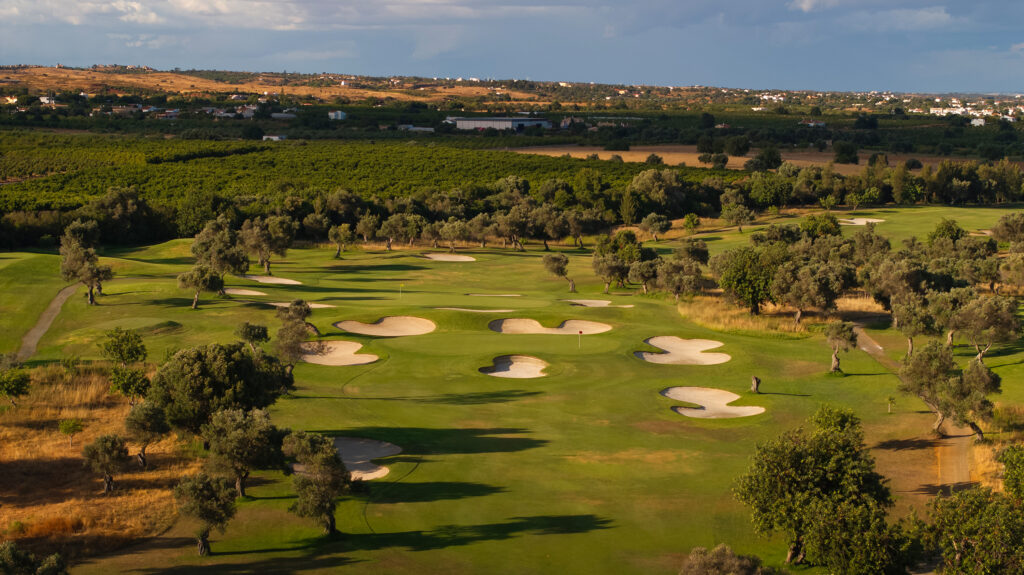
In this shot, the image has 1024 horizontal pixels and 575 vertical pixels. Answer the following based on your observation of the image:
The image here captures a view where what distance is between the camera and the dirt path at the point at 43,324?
152ft

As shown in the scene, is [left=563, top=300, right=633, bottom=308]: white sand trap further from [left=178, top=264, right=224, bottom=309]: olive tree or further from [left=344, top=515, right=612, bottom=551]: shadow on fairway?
[left=344, top=515, right=612, bottom=551]: shadow on fairway

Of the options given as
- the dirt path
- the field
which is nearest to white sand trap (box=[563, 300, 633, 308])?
the field

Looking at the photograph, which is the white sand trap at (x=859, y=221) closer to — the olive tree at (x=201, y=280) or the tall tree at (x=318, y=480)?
the olive tree at (x=201, y=280)

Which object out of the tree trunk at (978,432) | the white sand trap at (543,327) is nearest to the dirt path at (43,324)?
the white sand trap at (543,327)

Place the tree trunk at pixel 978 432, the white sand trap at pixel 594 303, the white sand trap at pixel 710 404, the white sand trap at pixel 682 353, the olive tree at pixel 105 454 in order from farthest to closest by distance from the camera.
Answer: the white sand trap at pixel 594 303 < the white sand trap at pixel 682 353 < the white sand trap at pixel 710 404 < the tree trunk at pixel 978 432 < the olive tree at pixel 105 454

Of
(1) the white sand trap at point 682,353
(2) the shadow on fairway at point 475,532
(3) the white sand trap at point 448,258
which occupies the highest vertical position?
(2) the shadow on fairway at point 475,532

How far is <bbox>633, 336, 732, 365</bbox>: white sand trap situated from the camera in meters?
47.8

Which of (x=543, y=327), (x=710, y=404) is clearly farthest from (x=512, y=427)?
(x=543, y=327)

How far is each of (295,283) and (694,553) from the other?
2153 inches

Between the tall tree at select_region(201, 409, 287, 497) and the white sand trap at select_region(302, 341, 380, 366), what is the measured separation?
17909 mm

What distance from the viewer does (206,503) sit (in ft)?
76.8

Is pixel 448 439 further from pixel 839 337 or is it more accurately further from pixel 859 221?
pixel 859 221

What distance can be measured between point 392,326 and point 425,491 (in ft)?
85.8

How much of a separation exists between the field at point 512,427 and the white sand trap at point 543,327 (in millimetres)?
723
